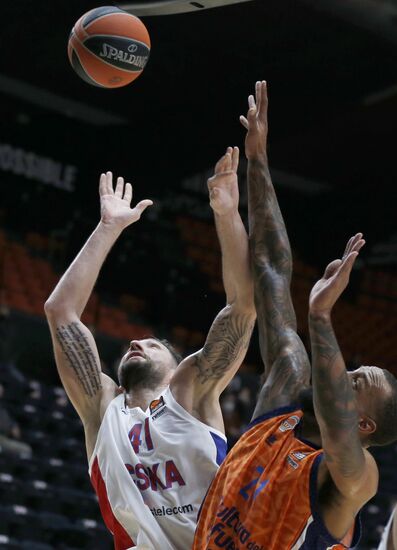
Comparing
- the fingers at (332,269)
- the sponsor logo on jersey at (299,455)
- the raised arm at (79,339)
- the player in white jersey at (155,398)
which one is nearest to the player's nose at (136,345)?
the player in white jersey at (155,398)

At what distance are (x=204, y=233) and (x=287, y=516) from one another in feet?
55.5

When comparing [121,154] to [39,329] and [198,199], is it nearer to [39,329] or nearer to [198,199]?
[198,199]

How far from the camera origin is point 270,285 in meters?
3.71

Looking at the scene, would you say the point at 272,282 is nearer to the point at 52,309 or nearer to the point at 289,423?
the point at 289,423

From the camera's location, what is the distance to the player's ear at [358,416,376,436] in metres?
3.17

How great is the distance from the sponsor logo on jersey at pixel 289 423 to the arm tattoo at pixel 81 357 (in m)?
1.11

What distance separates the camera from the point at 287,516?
124 inches

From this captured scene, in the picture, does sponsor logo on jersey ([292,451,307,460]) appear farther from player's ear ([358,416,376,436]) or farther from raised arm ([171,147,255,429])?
raised arm ([171,147,255,429])

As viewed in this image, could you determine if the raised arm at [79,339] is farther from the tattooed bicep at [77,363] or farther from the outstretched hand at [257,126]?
the outstretched hand at [257,126]

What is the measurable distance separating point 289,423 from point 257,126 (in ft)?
3.91

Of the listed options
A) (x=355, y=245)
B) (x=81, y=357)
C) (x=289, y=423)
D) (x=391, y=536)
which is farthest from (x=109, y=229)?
(x=391, y=536)

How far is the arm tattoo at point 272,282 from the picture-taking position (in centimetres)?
357

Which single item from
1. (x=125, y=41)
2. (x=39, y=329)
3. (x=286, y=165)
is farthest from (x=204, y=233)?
(x=125, y=41)

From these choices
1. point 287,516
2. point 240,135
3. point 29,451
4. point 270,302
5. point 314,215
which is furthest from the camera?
point 314,215
